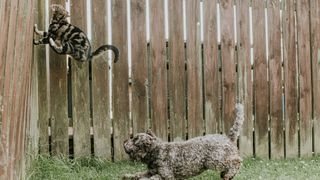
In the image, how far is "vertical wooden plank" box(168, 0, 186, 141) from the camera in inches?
191

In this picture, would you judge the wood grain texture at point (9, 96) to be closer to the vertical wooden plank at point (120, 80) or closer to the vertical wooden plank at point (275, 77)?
the vertical wooden plank at point (120, 80)

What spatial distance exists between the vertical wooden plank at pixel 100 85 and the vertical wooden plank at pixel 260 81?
1.52 metres

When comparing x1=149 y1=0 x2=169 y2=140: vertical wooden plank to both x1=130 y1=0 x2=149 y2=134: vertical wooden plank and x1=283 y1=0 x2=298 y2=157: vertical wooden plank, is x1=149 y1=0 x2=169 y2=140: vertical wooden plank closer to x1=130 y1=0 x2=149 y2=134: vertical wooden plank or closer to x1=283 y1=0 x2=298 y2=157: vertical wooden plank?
x1=130 y1=0 x2=149 y2=134: vertical wooden plank

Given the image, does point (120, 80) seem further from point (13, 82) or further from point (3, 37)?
point (3, 37)

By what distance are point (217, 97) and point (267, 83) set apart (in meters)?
0.58

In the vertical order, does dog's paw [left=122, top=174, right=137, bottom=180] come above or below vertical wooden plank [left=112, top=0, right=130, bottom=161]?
below

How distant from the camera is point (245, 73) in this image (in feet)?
16.8

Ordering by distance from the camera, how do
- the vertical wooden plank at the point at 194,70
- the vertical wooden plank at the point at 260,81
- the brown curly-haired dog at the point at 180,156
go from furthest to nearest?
1. the vertical wooden plank at the point at 260,81
2. the vertical wooden plank at the point at 194,70
3. the brown curly-haired dog at the point at 180,156

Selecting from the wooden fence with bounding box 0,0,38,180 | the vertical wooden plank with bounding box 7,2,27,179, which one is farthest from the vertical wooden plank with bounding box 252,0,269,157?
the vertical wooden plank with bounding box 7,2,27,179

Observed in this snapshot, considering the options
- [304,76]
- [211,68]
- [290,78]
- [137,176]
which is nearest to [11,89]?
[137,176]

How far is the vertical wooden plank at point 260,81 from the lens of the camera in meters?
5.14

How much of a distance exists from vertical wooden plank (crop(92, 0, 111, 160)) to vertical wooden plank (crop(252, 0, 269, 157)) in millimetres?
1519

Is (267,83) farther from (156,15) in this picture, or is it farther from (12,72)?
(12,72)

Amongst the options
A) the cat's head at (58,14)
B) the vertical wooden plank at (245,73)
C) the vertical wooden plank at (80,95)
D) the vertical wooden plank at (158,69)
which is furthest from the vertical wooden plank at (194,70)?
the cat's head at (58,14)
